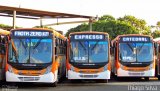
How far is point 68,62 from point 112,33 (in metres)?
58.9

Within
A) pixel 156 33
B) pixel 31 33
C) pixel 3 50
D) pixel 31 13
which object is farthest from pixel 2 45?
pixel 156 33

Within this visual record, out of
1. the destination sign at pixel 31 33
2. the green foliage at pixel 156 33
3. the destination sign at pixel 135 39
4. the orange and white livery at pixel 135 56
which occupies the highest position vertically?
the green foliage at pixel 156 33

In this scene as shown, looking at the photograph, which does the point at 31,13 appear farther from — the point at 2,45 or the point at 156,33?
the point at 156,33

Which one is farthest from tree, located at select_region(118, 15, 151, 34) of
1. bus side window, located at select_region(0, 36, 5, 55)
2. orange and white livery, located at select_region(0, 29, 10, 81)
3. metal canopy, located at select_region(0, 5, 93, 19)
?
bus side window, located at select_region(0, 36, 5, 55)

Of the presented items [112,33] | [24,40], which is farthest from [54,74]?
[112,33]

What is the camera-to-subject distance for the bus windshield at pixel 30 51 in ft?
77.8

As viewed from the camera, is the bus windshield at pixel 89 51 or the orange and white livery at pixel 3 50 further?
the bus windshield at pixel 89 51

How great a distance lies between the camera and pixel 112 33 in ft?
279

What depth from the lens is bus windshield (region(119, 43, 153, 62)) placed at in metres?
29.4

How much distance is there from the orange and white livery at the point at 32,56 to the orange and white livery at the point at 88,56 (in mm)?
2401

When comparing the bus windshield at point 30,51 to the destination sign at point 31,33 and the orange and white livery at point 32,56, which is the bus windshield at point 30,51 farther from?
the destination sign at point 31,33

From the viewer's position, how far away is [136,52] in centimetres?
2970

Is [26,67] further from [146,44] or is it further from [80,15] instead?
[80,15]

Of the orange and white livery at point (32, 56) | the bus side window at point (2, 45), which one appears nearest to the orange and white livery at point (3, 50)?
the bus side window at point (2, 45)
